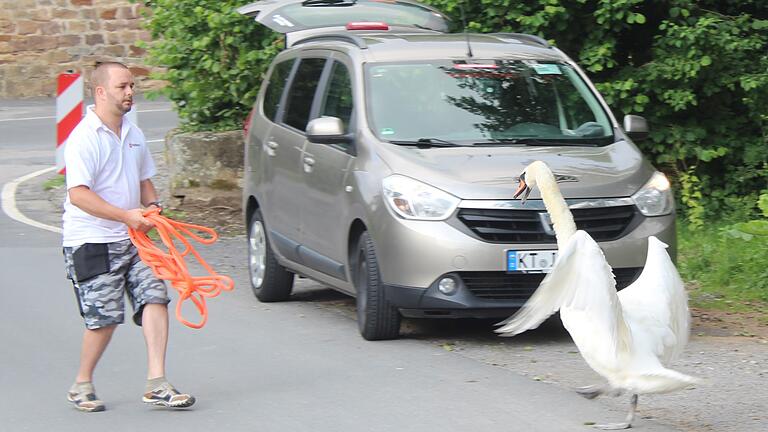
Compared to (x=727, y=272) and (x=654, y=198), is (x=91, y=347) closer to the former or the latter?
(x=654, y=198)

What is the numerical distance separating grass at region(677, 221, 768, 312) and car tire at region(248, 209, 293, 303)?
9.84 feet

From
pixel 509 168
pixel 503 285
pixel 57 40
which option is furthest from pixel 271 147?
pixel 57 40

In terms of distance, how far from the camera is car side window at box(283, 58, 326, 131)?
995 cm

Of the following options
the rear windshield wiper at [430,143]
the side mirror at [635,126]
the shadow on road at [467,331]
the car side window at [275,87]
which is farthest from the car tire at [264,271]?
the side mirror at [635,126]

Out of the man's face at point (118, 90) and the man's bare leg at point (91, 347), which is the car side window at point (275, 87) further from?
the man's bare leg at point (91, 347)

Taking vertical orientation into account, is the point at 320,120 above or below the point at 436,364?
above

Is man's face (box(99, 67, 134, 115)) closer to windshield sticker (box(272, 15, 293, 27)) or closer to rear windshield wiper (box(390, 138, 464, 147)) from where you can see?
rear windshield wiper (box(390, 138, 464, 147))

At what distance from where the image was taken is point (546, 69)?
31.6 feet

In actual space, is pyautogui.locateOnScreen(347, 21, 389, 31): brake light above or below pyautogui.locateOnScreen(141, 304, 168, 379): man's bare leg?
above

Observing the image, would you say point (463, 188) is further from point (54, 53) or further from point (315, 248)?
point (54, 53)

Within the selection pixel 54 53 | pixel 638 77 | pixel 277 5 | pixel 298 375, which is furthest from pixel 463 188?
pixel 54 53

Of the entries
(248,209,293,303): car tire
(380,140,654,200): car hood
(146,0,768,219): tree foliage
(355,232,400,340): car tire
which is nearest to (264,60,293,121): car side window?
(248,209,293,303): car tire

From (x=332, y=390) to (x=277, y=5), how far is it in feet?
16.3

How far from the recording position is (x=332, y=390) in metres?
7.39
